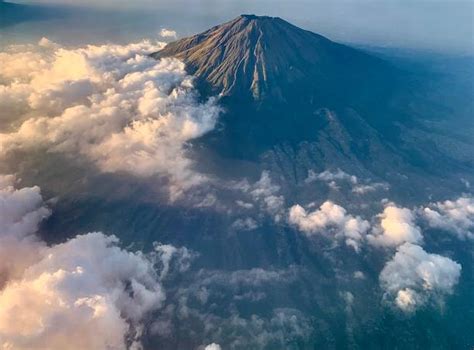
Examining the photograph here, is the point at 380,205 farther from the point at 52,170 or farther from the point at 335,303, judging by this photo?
the point at 52,170

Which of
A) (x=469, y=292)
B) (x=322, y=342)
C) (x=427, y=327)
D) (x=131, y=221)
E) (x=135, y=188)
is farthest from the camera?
Answer: (x=135, y=188)

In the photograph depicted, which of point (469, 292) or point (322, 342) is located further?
point (469, 292)

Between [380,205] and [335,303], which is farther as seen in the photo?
[380,205]

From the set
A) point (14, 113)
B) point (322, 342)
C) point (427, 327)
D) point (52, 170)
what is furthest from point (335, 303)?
point (14, 113)

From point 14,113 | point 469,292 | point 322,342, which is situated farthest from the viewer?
point 14,113

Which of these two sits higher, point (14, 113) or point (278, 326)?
point (14, 113)

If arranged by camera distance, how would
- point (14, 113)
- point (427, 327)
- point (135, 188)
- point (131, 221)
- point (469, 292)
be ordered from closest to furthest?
point (427, 327)
point (469, 292)
point (131, 221)
point (135, 188)
point (14, 113)

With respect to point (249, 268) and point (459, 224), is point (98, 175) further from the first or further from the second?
point (459, 224)

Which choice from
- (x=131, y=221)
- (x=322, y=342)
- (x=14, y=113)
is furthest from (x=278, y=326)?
(x=14, y=113)

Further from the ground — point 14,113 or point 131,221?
point 14,113
